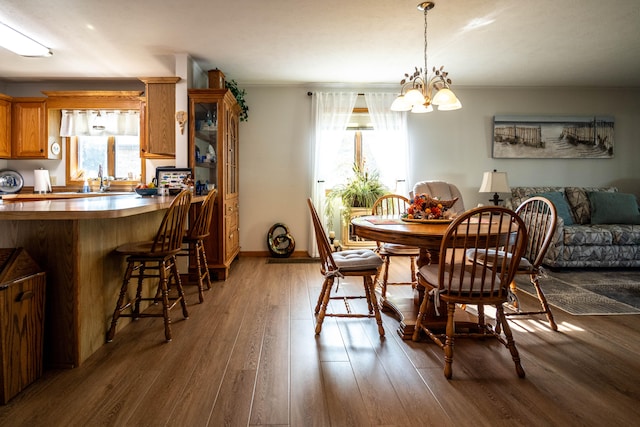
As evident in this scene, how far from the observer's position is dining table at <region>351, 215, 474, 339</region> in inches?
82.8

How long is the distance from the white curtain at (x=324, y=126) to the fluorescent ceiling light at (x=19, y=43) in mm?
3032

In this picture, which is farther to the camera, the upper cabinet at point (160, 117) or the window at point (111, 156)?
the window at point (111, 156)

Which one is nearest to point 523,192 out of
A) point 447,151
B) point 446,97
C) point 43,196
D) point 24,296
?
point 447,151

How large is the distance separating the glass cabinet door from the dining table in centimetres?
208

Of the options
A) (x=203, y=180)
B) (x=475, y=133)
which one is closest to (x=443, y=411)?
(x=203, y=180)

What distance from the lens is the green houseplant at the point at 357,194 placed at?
4.95 metres

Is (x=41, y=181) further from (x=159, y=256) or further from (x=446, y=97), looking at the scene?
(x=446, y=97)

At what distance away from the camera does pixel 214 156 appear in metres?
4.05

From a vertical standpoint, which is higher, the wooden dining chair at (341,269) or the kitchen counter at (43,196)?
the kitchen counter at (43,196)

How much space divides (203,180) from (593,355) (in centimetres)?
361

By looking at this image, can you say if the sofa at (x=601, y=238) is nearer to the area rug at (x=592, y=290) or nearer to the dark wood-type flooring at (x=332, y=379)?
the area rug at (x=592, y=290)

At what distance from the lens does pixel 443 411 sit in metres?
1.62

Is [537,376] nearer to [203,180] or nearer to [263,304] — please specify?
[263,304]

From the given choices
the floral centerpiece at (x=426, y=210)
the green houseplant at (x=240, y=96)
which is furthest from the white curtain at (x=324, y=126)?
the floral centerpiece at (x=426, y=210)
